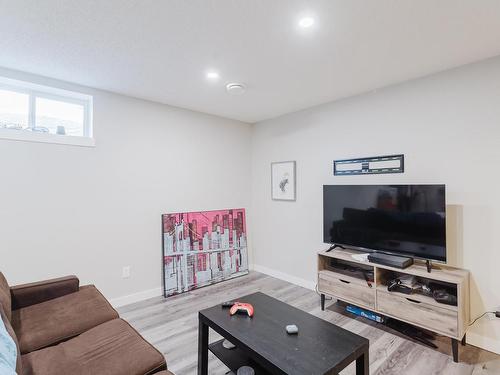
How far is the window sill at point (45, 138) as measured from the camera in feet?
7.96

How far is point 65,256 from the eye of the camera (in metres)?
2.71

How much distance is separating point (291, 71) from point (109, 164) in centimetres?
215

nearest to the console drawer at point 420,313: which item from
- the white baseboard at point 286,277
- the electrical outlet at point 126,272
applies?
the white baseboard at point 286,277

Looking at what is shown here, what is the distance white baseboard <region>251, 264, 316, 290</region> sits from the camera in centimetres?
356

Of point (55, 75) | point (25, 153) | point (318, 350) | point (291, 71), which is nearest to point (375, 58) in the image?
point (291, 71)

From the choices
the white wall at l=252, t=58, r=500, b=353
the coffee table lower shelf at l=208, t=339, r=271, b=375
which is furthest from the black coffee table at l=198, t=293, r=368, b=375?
the white wall at l=252, t=58, r=500, b=353

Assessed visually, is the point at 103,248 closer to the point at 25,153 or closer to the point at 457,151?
the point at 25,153

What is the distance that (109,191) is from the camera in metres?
3.01

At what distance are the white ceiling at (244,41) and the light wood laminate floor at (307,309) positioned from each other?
2376 mm

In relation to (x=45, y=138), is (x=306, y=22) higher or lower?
higher

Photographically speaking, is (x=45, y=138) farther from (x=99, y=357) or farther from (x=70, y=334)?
(x=99, y=357)

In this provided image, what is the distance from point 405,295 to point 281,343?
1.40m

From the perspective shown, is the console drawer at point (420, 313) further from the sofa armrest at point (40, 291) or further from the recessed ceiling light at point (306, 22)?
the sofa armrest at point (40, 291)

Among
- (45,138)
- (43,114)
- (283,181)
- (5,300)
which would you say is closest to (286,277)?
(283,181)
